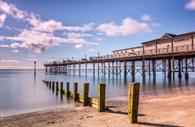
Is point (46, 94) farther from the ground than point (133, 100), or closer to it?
closer to it

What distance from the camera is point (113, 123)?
775 centimetres

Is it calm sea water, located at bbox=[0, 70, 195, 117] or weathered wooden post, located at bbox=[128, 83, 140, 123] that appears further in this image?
calm sea water, located at bbox=[0, 70, 195, 117]

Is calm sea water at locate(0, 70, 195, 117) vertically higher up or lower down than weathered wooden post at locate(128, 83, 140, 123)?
lower down

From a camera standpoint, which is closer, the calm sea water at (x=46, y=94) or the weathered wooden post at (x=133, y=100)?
the weathered wooden post at (x=133, y=100)

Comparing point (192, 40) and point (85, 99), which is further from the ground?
point (192, 40)

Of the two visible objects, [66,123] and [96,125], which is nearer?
[96,125]

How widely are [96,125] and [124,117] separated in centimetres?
159

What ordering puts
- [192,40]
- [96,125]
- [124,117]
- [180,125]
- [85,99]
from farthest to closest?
[192,40]
[85,99]
[124,117]
[96,125]
[180,125]

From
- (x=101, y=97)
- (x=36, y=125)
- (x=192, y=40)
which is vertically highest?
(x=192, y=40)

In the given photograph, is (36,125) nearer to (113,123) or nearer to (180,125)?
(113,123)

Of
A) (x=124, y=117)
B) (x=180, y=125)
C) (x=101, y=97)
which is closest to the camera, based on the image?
(x=180, y=125)

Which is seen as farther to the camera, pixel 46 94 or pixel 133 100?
pixel 46 94

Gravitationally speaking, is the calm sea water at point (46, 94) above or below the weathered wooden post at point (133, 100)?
below

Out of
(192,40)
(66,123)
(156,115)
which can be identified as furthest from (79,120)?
(192,40)
